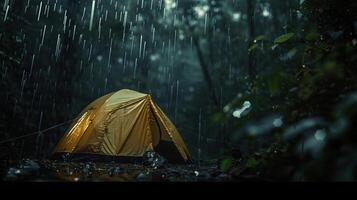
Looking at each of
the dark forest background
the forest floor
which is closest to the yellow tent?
the dark forest background

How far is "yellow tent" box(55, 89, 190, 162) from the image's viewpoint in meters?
9.62

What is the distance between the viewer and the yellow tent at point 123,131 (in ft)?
31.6

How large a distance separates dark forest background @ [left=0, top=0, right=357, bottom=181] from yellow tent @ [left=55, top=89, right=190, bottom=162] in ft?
6.33

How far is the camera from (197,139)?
2703 centimetres

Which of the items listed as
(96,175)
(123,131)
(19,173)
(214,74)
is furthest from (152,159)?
(214,74)

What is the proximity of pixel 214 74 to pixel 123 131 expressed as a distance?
1852 cm

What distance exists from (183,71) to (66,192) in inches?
1427

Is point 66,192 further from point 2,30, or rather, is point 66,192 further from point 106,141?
point 2,30

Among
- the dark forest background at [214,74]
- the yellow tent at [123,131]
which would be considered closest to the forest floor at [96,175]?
the dark forest background at [214,74]

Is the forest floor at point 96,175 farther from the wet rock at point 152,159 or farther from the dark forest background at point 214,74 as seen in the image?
the wet rock at point 152,159

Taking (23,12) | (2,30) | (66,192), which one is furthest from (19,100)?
(66,192)

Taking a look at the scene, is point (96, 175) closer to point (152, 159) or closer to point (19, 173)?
point (19, 173)

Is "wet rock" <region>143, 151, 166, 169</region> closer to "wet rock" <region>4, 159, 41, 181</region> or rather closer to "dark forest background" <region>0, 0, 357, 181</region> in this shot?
"dark forest background" <region>0, 0, 357, 181</region>

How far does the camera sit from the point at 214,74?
27.6 metres
